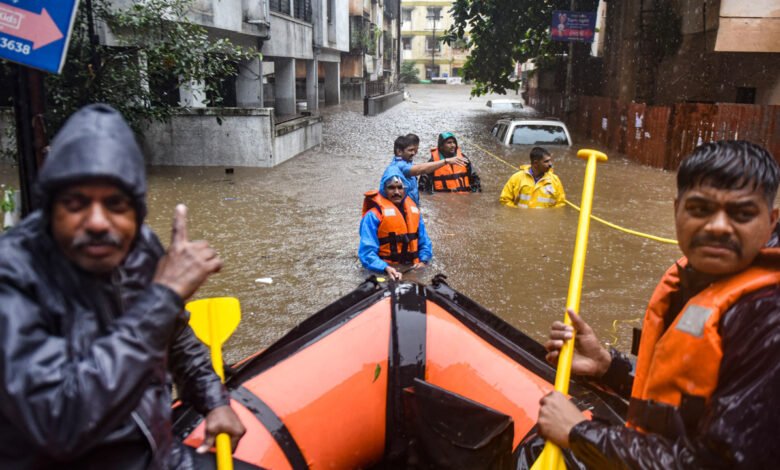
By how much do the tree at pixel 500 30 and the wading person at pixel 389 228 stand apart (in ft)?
59.7

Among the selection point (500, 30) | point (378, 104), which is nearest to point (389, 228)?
point (500, 30)

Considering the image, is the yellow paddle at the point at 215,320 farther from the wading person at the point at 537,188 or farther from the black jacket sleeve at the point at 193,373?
the wading person at the point at 537,188

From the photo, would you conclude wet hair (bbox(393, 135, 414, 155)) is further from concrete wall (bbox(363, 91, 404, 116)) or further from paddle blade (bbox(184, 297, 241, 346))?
concrete wall (bbox(363, 91, 404, 116))

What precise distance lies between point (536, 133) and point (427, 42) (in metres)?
62.1

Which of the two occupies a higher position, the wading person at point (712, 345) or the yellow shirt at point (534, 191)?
the wading person at point (712, 345)

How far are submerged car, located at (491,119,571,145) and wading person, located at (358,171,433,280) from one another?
9.79 meters

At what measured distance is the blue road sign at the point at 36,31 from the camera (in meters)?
2.59

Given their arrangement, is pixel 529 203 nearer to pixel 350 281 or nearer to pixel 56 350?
pixel 350 281

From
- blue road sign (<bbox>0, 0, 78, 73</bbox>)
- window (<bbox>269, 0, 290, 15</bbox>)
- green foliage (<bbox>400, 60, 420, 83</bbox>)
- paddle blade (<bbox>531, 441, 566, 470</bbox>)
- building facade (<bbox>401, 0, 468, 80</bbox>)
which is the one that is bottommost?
paddle blade (<bbox>531, 441, 566, 470</bbox>)

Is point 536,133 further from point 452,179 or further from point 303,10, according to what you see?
point 303,10

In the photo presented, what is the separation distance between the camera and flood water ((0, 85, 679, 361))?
19.0ft

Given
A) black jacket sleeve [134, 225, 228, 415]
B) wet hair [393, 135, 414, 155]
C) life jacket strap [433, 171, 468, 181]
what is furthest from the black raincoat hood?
life jacket strap [433, 171, 468, 181]

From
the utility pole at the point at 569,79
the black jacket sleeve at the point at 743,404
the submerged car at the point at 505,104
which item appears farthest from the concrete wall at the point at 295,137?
the submerged car at the point at 505,104

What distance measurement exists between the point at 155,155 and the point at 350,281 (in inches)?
313
